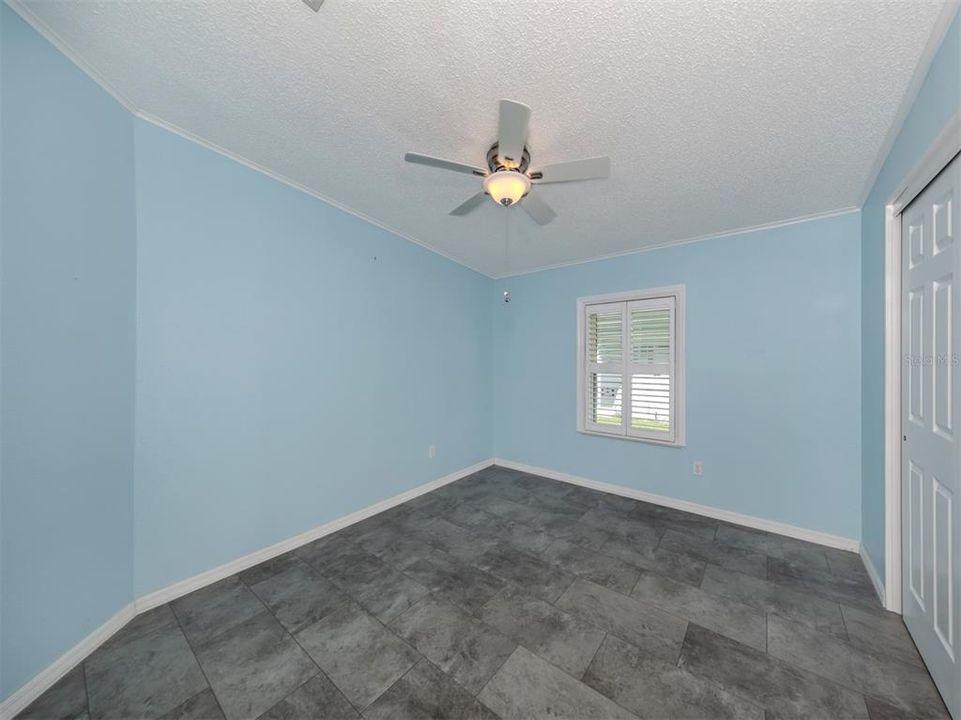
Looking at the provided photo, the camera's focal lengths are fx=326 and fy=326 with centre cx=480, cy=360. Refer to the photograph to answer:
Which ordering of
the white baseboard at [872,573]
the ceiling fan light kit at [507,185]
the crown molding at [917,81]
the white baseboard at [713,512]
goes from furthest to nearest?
the white baseboard at [713,512]
the white baseboard at [872,573]
the ceiling fan light kit at [507,185]
the crown molding at [917,81]

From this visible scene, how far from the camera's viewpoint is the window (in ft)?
10.3

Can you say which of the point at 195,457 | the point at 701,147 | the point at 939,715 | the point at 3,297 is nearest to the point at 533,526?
the point at 939,715

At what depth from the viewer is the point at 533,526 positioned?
8.97 feet

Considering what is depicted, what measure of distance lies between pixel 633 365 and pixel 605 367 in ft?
0.94

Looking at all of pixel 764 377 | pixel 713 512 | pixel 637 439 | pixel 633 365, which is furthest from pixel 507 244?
pixel 713 512

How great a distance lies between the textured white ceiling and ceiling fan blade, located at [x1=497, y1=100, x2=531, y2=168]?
19 centimetres

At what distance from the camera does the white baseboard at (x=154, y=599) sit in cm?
127

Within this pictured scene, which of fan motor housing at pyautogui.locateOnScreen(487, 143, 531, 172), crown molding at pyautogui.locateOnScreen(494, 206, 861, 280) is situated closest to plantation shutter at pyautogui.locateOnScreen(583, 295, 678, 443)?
crown molding at pyautogui.locateOnScreen(494, 206, 861, 280)

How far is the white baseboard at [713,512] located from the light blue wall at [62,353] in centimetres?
349

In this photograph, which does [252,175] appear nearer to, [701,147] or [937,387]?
[701,147]

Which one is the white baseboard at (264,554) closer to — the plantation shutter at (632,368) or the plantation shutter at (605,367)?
the plantation shutter at (605,367)

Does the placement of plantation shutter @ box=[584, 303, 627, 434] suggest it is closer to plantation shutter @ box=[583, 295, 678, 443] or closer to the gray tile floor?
plantation shutter @ box=[583, 295, 678, 443]

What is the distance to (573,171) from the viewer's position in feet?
5.51

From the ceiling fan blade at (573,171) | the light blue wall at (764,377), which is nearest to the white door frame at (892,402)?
the light blue wall at (764,377)
